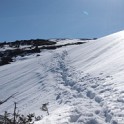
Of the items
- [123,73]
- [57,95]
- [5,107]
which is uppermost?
[123,73]

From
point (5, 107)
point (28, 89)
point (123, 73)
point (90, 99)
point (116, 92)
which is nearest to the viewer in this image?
point (116, 92)

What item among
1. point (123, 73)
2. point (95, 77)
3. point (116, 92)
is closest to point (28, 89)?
point (95, 77)

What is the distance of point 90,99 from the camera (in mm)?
10750

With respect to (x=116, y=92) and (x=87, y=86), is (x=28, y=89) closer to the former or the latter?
(x=87, y=86)

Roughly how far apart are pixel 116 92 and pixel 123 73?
98.2 inches

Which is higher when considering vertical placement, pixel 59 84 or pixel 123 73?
pixel 123 73

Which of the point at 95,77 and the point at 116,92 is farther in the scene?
the point at 95,77

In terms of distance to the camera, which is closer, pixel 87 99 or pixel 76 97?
pixel 87 99

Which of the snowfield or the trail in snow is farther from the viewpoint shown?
the snowfield

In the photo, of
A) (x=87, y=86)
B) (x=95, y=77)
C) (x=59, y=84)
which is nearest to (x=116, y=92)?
(x=87, y=86)

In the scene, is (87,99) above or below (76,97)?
above

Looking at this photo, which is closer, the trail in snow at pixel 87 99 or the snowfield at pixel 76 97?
the trail in snow at pixel 87 99

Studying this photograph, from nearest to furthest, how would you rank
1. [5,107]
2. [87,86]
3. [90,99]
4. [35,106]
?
[90,99] < [87,86] < [35,106] < [5,107]

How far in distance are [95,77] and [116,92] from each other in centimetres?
431
